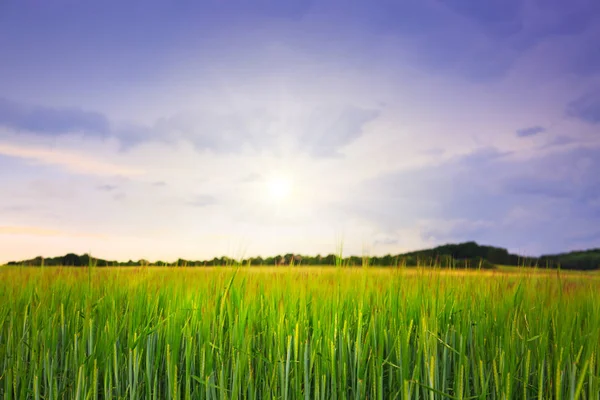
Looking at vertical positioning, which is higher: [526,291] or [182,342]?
[526,291]

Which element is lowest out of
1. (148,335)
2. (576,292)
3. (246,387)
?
(246,387)

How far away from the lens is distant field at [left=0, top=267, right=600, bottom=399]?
2518mm

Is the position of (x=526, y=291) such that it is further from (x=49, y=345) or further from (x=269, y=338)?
(x=49, y=345)

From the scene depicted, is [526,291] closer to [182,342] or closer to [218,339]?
[218,339]

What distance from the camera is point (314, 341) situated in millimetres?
2686

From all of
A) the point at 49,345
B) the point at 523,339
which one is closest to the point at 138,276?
the point at 49,345

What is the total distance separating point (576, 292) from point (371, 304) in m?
1.99

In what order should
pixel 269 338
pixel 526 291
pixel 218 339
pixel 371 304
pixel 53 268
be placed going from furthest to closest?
pixel 53 268, pixel 526 291, pixel 371 304, pixel 218 339, pixel 269 338

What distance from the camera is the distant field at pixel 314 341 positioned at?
8.26 ft

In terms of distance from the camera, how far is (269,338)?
272 cm

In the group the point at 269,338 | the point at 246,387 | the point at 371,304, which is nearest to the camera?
the point at 246,387

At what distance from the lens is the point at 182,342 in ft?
9.82

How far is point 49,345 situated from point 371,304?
2170mm

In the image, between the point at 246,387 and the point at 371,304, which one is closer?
the point at 246,387
